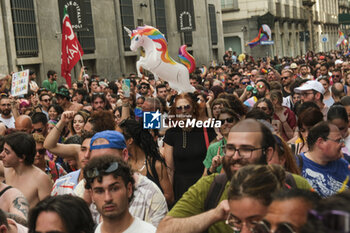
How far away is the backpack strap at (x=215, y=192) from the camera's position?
329 centimetres

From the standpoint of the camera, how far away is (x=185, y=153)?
587cm

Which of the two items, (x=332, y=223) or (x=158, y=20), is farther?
(x=158, y=20)

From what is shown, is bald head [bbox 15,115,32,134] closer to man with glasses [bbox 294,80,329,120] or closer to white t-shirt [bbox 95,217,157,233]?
man with glasses [bbox 294,80,329,120]

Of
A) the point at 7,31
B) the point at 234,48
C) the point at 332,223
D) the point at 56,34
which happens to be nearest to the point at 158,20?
the point at 56,34

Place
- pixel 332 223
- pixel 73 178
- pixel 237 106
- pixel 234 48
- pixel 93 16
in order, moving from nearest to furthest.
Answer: pixel 332 223 < pixel 73 178 < pixel 237 106 < pixel 93 16 < pixel 234 48

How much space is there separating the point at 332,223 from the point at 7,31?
18.2m

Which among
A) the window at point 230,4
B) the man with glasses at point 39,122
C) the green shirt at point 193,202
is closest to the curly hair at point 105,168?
the green shirt at point 193,202

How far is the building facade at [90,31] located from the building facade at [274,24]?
14100mm

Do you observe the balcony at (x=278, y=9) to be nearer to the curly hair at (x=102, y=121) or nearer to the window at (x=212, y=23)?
the window at (x=212, y=23)

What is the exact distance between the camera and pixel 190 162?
231 inches

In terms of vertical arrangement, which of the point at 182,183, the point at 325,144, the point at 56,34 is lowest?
the point at 182,183

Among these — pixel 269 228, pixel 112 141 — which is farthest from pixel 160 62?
pixel 269 228

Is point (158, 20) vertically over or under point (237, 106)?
over

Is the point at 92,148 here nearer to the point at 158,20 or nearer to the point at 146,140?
the point at 146,140
